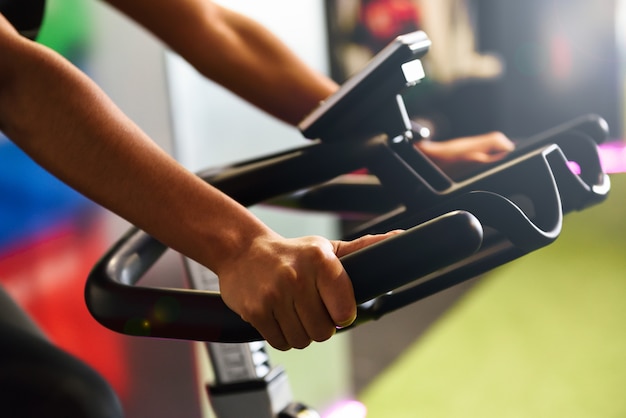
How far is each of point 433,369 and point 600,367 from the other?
2.03 ft

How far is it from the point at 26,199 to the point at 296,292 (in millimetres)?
952

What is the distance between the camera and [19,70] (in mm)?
645

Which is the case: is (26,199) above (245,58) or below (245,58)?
below

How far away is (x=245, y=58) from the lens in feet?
3.33

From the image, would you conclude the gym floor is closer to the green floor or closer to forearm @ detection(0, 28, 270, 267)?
the green floor

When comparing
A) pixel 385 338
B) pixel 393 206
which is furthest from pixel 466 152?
pixel 385 338

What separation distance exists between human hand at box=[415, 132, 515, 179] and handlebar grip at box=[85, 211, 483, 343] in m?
0.38

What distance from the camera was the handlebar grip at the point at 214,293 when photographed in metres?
0.51

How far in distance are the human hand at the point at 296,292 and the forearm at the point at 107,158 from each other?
4 centimetres

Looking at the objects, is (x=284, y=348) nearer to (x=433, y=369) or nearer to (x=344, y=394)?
(x=344, y=394)

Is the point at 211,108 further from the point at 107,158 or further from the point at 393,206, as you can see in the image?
the point at 107,158

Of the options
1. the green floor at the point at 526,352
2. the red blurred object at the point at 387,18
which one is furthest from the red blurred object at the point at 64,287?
Answer: the red blurred object at the point at 387,18

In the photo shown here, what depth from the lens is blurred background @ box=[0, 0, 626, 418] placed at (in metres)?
1.45

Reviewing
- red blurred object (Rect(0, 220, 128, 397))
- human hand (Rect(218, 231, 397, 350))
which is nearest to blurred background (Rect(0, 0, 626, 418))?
red blurred object (Rect(0, 220, 128, 397))
